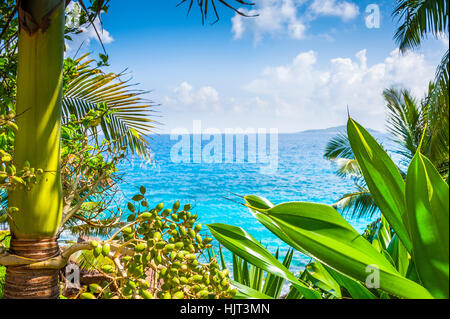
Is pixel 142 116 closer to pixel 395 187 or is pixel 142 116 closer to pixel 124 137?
pixel 124 137

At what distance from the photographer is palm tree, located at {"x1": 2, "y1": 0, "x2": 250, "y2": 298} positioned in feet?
2.60

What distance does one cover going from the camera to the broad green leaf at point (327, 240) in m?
0.50

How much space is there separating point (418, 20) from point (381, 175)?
6.21m

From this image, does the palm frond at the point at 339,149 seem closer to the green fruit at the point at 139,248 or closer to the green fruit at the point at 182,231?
the green fruit at the point at 182,231

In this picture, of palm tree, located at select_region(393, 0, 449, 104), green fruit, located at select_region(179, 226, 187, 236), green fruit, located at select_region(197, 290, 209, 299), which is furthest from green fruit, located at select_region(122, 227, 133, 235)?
palm tree, located at select_region(393, 0, 449, 104)

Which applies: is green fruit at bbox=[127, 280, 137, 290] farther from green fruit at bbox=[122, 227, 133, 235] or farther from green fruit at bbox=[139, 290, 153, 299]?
green fruit at bbox=[122, 227, 133, 235]

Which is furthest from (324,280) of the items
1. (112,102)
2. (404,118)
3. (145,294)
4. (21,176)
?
(404,118)

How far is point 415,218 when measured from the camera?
0.44 meters

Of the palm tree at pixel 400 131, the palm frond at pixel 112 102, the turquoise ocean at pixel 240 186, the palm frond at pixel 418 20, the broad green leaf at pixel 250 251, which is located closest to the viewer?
the broad green leaf at pixel 250 251

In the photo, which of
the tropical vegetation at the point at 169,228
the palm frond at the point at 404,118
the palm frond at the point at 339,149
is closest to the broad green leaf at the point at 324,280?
the tropical vegetation at the point at 169,228

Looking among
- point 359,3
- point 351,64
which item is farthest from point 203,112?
point 359,3

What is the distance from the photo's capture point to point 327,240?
0.51 m
